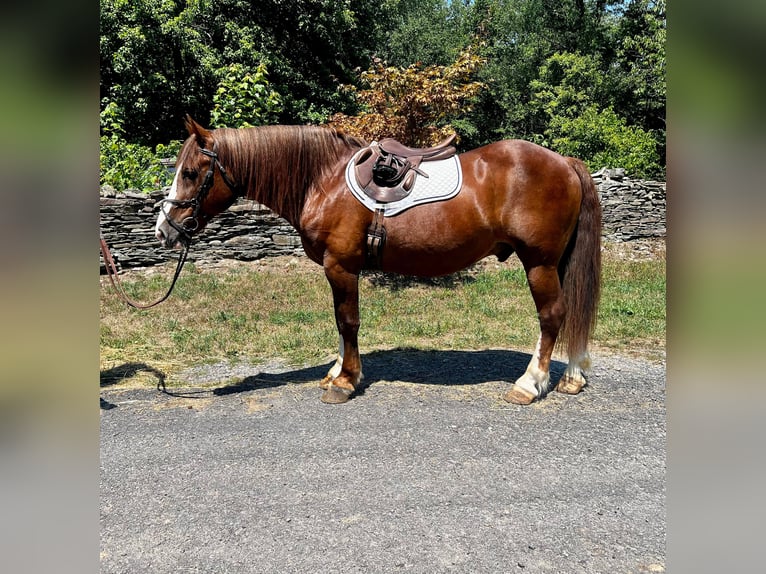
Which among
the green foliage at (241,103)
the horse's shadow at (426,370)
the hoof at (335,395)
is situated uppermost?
the green foliage at (241,103)

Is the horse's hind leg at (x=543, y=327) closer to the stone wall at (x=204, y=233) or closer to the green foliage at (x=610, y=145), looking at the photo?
the stone wall at (x=204, y=233)

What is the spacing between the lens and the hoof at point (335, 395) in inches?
160

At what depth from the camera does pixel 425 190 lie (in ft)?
13.1

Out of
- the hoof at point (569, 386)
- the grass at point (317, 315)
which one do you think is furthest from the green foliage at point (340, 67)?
the hoof at point (569, 386)

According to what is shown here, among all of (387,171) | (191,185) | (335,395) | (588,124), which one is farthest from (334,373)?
(588,124)

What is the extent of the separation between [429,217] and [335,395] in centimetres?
166

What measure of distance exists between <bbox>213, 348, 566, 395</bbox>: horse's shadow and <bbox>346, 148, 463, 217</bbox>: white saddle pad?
163cm

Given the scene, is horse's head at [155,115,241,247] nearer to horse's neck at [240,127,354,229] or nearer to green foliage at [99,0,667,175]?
horse's neck at [240,127,354,229]

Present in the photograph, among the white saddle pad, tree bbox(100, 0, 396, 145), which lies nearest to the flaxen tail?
the white saddle pad
